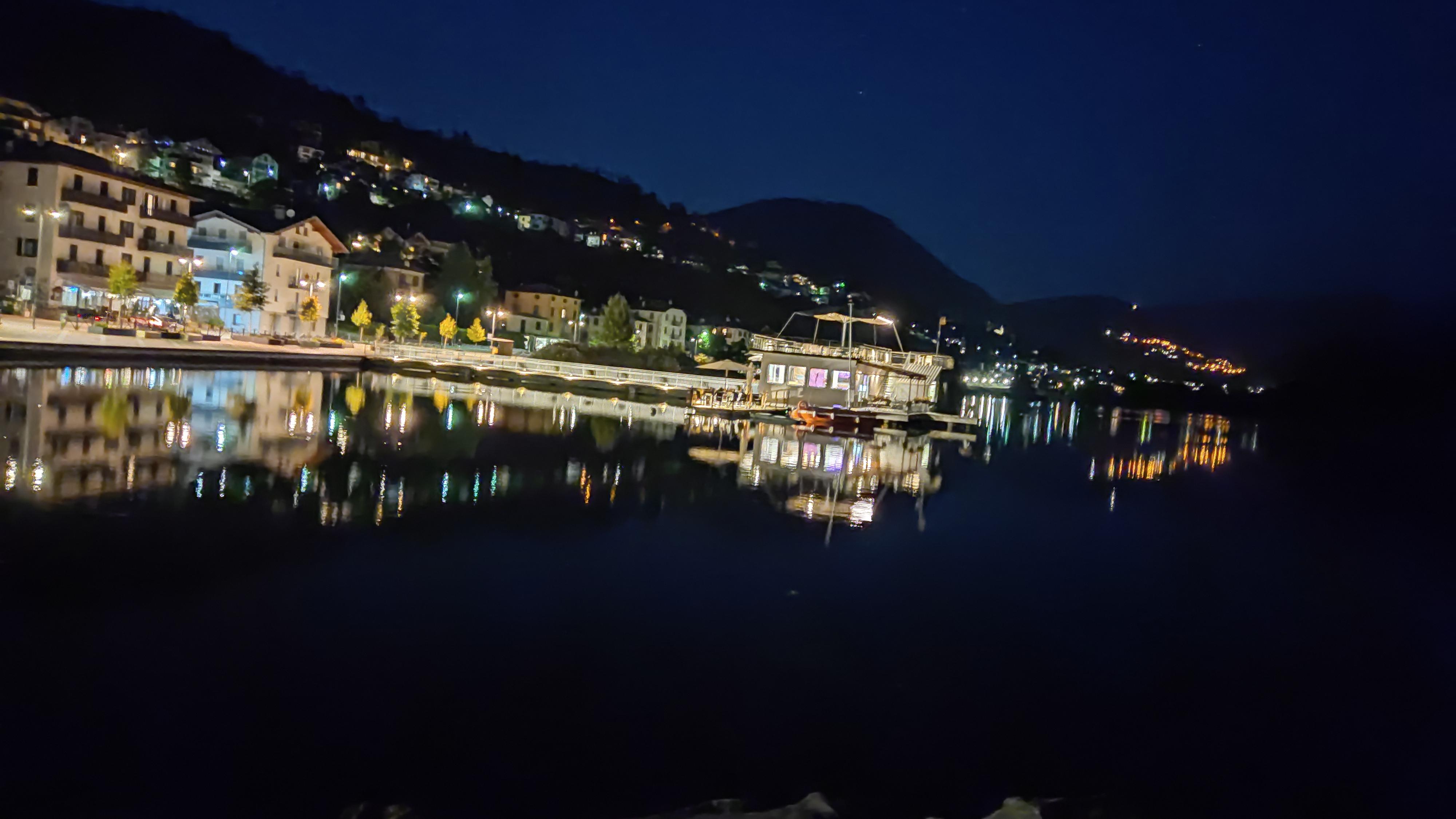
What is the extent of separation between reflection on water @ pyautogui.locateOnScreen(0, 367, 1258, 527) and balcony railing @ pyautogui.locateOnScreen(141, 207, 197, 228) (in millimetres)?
15936

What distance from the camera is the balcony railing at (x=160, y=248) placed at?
1829 inches

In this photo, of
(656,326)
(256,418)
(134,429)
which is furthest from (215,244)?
(656,326)

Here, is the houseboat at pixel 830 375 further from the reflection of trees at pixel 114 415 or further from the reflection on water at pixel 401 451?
the reflection of trees at pixel 114 415

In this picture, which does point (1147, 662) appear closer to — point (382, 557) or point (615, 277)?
point (382, 557)

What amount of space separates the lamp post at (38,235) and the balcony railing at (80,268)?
392 mm

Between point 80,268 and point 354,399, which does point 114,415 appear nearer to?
point 354,399

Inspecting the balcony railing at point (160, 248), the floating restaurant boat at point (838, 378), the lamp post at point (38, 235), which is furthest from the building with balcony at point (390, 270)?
the floating restaurant boat at point (838, 378)

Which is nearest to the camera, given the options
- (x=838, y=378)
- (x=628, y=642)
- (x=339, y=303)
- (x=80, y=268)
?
(x=628, y=642)

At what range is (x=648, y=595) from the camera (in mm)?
11516

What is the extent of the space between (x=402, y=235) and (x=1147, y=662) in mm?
84734

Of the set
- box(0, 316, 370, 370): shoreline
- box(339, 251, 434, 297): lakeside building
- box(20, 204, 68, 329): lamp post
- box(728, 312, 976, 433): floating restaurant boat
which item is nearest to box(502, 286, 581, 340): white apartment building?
box(339, 251, 434, 297): lakeside building

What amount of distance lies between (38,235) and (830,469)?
39142mm

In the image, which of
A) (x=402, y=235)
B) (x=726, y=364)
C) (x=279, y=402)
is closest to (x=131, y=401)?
(x=279, y=402)

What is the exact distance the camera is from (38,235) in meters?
41.7
